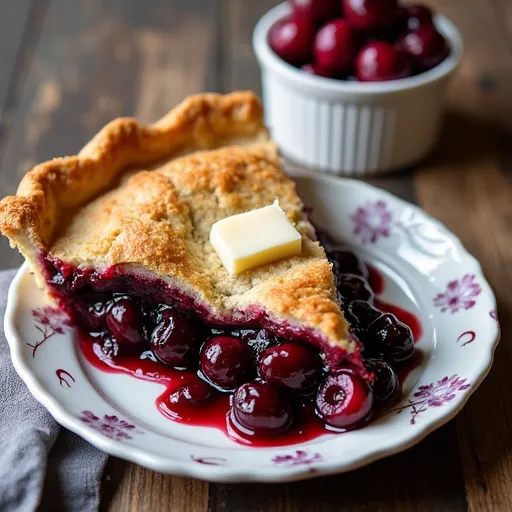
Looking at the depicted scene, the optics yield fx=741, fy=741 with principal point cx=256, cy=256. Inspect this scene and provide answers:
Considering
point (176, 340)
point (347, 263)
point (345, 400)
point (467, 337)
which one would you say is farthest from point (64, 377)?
point (467, 337)

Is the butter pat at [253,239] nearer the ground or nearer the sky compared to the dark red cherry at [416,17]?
nearer the sky

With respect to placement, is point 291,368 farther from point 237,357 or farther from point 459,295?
point 459,295

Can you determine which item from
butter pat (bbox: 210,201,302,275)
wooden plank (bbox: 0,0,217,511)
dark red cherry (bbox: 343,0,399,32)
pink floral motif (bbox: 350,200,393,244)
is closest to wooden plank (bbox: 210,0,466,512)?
butter pat (bbox: 210,201,302,275)

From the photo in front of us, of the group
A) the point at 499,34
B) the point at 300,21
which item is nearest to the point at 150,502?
the point at 300,21

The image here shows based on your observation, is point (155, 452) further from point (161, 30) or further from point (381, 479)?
point (161, 30)

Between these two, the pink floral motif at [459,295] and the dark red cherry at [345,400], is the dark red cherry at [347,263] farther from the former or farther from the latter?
the dark red cherry at [345,400]

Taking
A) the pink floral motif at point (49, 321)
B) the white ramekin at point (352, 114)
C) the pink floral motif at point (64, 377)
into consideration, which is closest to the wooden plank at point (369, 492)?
the pink floral motif at point (64, 377)
